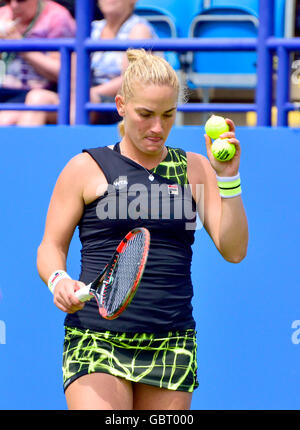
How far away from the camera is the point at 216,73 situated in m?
5.73

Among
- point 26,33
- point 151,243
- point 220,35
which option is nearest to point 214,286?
point 151,243

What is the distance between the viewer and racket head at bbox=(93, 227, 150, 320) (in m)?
2.51

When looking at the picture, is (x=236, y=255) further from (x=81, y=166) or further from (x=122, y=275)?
(x=81, y=166)

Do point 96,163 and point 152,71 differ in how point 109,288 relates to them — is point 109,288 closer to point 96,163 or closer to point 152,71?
point 96,163

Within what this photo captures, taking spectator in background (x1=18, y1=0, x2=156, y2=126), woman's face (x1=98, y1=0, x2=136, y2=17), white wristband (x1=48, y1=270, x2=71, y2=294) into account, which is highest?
woman's face (x1=98, y1=0, x2=136, y2=17)

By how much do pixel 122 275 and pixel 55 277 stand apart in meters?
0.26

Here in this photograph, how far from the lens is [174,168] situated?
2.91 meters

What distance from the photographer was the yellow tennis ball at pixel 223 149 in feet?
8.86

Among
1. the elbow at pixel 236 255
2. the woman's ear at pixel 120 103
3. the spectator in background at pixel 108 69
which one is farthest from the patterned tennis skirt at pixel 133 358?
the spectator in background at pixel 108 69

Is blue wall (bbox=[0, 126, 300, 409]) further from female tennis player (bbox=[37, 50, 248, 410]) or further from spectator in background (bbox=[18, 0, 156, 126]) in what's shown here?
female tennis player (bbox=[37, 50, 248, 410])

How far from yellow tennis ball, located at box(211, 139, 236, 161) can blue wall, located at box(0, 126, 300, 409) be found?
3.77 ft

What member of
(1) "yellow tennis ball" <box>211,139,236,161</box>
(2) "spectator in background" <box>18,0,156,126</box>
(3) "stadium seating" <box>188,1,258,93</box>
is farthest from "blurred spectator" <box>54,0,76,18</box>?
(1) "yellow tennis ball" <box>211,139,236,161</box>

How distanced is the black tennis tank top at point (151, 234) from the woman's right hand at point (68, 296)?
177 millimetres
